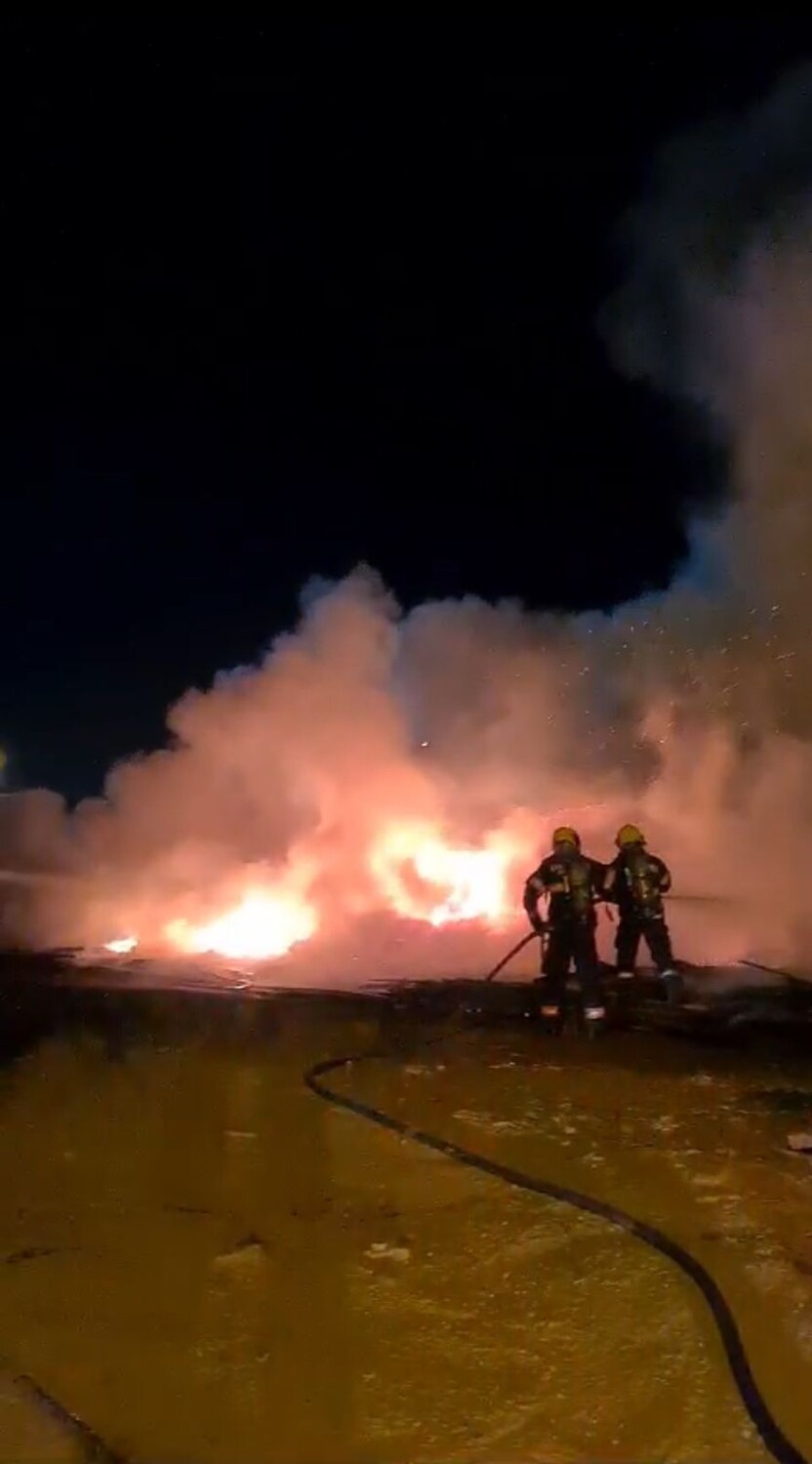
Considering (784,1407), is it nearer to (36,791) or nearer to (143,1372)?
(143,1372)

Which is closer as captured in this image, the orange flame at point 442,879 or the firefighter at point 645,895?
the firefighter at point 645,895

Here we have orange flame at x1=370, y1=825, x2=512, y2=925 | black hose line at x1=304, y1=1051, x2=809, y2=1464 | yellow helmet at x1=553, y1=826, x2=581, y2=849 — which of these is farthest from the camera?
orange flame at x1=370, y1=825, x2=512, y2=925

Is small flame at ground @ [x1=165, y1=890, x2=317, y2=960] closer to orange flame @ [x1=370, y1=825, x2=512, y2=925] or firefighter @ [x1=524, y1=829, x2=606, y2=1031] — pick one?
orange flame @ [x1=370, y1=825, x2=512, y2=925]

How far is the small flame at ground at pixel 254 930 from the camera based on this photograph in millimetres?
12992

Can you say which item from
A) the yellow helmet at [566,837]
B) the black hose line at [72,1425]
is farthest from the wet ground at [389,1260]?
the yellow helmet at [566,837]

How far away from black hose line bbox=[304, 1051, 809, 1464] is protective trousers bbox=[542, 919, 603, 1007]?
7.49 feet

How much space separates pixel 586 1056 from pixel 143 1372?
4.40m

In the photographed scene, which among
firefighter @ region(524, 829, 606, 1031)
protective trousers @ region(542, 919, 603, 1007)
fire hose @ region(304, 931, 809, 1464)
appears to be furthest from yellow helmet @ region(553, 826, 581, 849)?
fire hose @ region(304, 931, 809, 1464)

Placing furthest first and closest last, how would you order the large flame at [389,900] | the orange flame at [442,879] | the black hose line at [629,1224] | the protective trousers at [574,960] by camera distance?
the orange flame at [442,879] → the large flame at [389,900] → the protective trousers at [574,960] → the black hose line at [629,1224]

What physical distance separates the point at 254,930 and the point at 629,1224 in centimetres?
1015

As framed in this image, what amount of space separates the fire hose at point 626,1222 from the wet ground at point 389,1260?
0.05 metres

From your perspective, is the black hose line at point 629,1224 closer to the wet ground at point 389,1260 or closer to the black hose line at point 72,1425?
the wet ground at point 389,1260

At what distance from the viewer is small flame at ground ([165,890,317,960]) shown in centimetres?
1299

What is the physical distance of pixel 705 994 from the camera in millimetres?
10266
